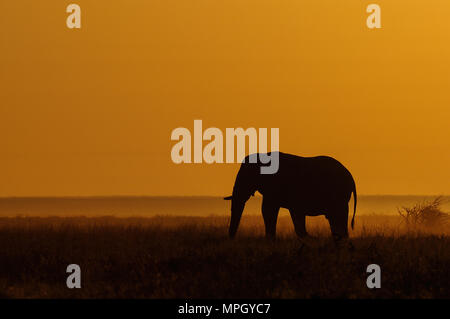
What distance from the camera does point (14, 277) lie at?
13680mm

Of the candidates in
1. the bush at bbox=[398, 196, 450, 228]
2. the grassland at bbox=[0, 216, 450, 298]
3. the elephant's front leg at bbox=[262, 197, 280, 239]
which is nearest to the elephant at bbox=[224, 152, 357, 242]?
the elephant's front leg at bbox=[262, 197, 280, 239]

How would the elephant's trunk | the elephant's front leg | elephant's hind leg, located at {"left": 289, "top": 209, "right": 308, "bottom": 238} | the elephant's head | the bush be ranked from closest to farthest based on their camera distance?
the elephant's front leg → elephant's hind leg, located at {"left": 289, "top": 209, "right": 308, "bottom": 238} → the elephant's trunk → the elephant's head → the bush

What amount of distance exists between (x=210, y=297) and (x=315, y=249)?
364 centimetres

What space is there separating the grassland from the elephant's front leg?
0.54m

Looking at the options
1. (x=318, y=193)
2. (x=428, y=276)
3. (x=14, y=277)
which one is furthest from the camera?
(x=318, y=193)

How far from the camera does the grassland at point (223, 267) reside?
12031 millimetres

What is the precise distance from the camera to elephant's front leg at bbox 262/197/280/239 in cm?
1770

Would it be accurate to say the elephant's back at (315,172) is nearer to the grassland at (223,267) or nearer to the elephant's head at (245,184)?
the elephant's head at (245,184)

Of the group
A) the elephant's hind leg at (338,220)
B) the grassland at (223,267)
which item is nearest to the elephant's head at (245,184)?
the grassland at (223,267)

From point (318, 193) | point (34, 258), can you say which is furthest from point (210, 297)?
point (318, 193)

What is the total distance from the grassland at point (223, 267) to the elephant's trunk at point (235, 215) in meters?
0.82

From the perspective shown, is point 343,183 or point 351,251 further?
point 343,183

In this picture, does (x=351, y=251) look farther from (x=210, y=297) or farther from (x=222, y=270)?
(x=210, y=297)

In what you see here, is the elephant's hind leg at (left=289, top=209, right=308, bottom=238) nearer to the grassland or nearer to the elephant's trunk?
the grassland
